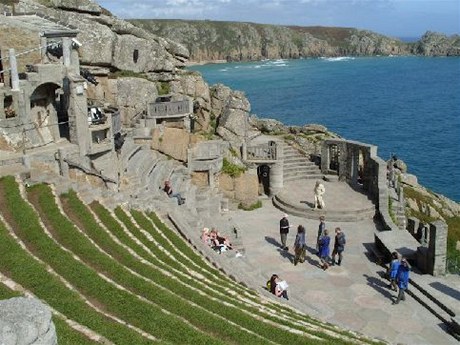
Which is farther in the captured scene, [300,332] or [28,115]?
[28,115]

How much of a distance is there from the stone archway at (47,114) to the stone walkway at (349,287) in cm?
1045

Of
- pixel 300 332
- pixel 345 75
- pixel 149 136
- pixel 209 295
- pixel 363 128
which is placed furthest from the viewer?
pixel 345 75

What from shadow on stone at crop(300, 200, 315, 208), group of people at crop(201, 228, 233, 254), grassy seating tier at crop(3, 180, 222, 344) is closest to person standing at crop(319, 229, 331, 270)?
group of people at crop(201, 228, 233, 254)

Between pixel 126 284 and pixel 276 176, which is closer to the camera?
pixel 126 284

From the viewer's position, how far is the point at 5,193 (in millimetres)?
18531

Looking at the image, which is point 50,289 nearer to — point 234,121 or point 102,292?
point 102,292

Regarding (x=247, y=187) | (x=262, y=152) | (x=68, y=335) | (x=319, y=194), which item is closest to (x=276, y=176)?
(x=262, y=152)

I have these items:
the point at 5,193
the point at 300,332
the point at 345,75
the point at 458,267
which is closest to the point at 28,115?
the point at 5,193

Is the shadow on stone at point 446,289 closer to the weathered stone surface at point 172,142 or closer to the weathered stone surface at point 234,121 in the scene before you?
the weathered stone surface at point 172,142

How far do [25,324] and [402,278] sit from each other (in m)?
15.8

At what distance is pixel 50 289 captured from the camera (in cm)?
1281

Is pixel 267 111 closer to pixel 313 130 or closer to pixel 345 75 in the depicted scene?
pixel 313 130

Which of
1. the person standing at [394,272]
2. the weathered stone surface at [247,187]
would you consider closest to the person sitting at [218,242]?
the person standing at [394,272]

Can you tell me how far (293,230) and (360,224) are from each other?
3.77 meters
